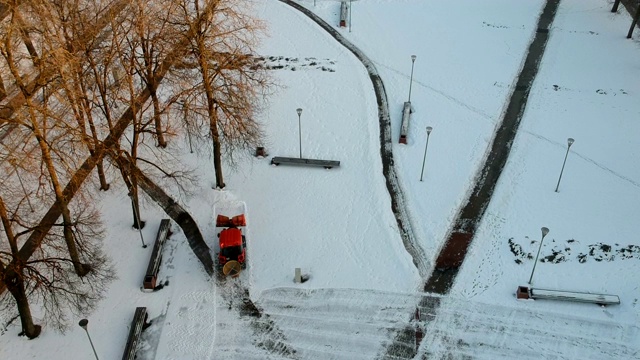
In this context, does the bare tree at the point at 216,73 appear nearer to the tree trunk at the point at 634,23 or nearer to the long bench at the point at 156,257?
the long bench at the point at 156,257

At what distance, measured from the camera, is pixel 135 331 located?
67.9 feet

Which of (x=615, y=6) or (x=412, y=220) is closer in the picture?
(x=412, y=220)

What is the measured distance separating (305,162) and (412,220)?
599 cm

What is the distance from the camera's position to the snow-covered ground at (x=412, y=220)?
21047 mm

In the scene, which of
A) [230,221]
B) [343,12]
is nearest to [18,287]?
[230,221]

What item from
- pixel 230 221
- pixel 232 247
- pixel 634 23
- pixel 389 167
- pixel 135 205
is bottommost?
pixel 232 247

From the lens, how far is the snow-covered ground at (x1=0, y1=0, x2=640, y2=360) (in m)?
21.0

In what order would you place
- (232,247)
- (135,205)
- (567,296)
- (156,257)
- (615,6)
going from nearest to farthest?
(567,296) → (232,247) → (156,257) → (135,205) → (615,6)

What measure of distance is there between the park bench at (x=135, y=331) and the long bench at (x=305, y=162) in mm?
9846

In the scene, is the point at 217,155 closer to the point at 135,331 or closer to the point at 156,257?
the point at 156,257

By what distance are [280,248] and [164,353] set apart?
6212 mm

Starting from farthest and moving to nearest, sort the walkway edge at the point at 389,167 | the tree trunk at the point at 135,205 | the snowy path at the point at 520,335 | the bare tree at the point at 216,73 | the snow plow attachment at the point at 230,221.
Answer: the snow plow attachment at the point at 230,221
the walkway edge at the point at 389,167
the tree trunk at the point at 135,205
the bare tree at the point at 216,73
the snowy path at the point at 520,335

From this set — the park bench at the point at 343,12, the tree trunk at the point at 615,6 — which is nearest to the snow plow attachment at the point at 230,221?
the park bench at the point at 343,12

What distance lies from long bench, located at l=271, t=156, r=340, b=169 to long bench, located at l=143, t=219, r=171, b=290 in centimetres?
615
